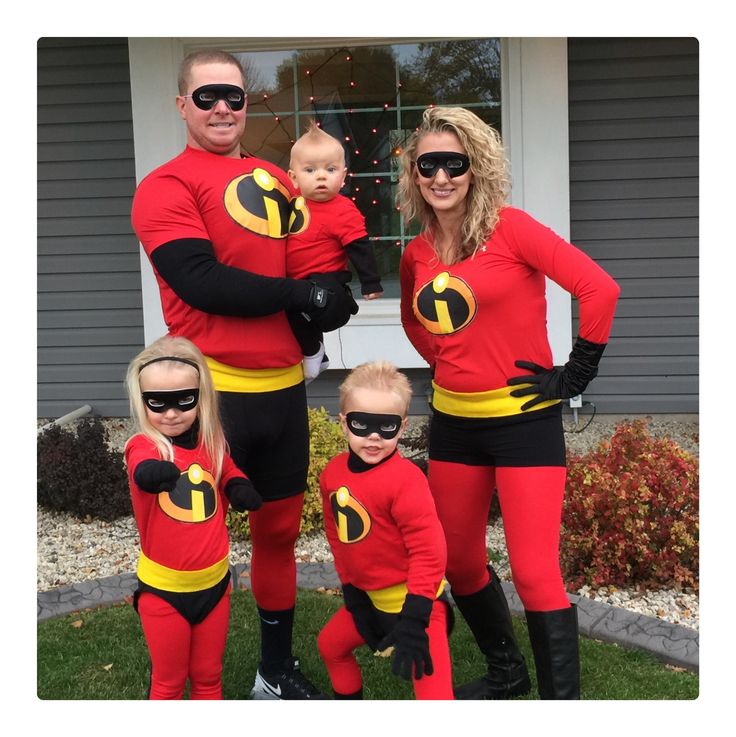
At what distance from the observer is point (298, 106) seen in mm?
6438

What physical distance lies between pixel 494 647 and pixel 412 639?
80 centimetres

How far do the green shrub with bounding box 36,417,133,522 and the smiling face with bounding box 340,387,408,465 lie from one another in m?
2.74

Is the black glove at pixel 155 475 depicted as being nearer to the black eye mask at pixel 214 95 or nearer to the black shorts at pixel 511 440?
the black shorts at pixel 511 440

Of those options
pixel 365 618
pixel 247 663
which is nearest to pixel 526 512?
pixel 365 618

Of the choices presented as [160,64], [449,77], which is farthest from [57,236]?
[449,77]

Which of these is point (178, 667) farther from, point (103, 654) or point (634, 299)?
point (634, 299)

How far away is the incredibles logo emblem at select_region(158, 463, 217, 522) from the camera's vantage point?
2498 millimetres

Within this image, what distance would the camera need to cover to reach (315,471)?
15.3 ft

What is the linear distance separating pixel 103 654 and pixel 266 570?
37.1 inches

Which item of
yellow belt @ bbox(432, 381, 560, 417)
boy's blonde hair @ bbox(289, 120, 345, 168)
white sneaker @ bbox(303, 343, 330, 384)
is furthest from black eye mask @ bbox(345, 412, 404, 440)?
boy's blonde hair @ bbox(289, 120, 345, 168)

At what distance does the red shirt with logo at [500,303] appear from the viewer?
8.45 ft

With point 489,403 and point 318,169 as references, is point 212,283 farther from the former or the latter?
point 489,403

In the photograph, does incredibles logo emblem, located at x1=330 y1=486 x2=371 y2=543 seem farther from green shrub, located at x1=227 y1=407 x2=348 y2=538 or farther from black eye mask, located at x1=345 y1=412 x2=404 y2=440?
green shrub, located at x1=227 y1=407 x2=348 y2=538

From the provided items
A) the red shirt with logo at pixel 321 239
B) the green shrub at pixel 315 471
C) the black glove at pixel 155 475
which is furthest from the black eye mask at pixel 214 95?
the green shrub at pixel 315 471
